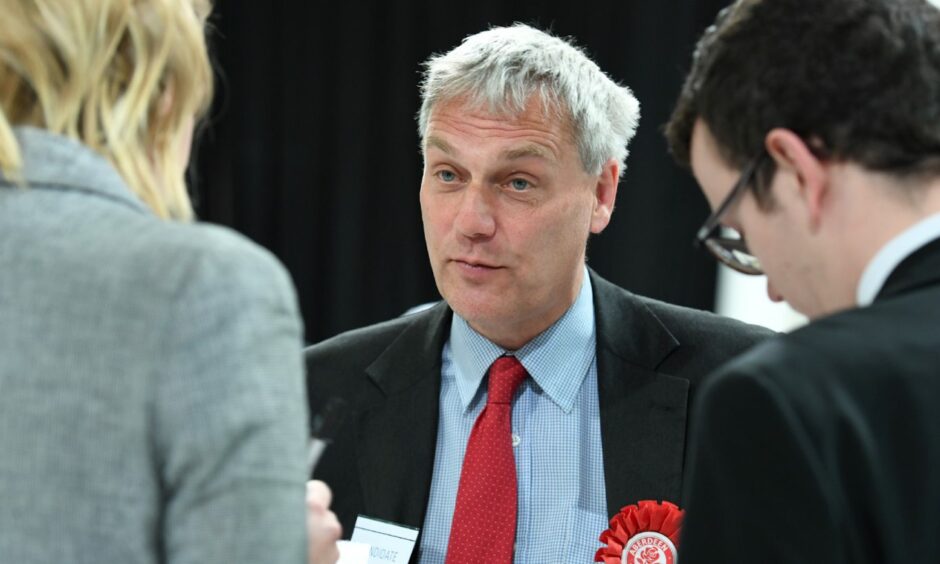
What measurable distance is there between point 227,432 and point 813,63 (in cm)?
72

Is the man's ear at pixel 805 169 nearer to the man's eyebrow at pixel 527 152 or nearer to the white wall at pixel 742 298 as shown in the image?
the man's eyebrow at pixel 527 152

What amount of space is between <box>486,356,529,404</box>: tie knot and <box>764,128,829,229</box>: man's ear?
106 centimetres

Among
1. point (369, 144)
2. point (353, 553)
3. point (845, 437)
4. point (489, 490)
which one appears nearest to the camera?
point (845, 437)

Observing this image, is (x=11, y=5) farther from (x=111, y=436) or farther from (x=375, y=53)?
(x=375, y=53)

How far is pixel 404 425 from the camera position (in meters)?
2.33

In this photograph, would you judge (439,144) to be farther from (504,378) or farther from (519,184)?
(504,378)

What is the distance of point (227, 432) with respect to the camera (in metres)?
1.06

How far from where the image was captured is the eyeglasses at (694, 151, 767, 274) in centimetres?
137

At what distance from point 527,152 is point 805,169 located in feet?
3.72

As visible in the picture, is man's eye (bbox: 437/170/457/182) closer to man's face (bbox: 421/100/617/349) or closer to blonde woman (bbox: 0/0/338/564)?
man's face (bbox: 421/100/617/349)

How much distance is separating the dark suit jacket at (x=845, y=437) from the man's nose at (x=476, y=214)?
46.6 inches

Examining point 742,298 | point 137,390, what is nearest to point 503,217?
point 137,390

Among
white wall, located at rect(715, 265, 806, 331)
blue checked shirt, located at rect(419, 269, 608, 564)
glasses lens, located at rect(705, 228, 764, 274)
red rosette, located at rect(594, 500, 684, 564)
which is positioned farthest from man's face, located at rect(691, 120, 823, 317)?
white wall, located at rect(715, 265, 806, 331)

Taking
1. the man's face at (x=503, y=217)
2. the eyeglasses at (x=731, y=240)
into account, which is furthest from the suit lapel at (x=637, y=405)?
the eyeglasses at (x=731, y=240)
